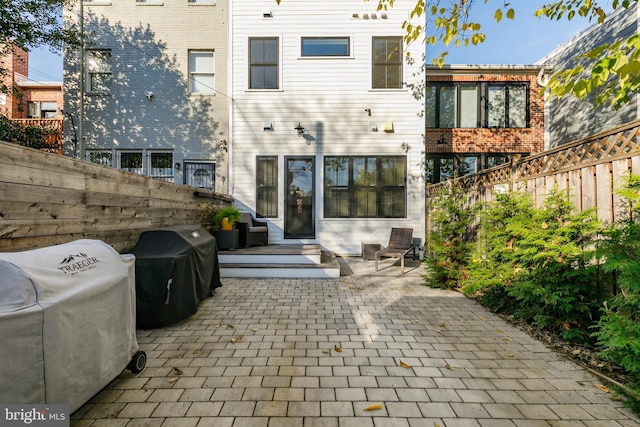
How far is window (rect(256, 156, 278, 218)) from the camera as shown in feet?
25.4

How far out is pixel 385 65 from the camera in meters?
7.71

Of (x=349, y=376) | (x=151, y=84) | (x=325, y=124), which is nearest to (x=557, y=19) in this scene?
(x=349, y=376)

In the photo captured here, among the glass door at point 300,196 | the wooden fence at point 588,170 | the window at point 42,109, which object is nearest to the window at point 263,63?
the glass door at point 300,196

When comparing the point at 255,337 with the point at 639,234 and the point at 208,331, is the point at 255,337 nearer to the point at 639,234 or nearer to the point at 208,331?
the point at 208,331

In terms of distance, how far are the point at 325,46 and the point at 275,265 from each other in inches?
239

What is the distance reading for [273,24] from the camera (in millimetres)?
7703

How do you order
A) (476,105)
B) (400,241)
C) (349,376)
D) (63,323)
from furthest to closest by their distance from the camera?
(476,105) < (400,241) < (349,376) < (63,323)

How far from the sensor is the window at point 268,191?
7.75 metres

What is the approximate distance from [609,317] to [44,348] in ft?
11.9

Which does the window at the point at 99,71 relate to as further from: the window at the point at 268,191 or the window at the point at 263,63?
the window at the point at 268,191

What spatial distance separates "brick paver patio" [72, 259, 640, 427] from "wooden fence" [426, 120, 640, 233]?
5.28 feet

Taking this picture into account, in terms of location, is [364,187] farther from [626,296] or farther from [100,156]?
[100,156]

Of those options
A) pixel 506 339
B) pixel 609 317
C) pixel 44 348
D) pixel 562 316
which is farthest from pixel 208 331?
pixel 562 316

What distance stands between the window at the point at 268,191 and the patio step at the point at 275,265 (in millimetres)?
1862
